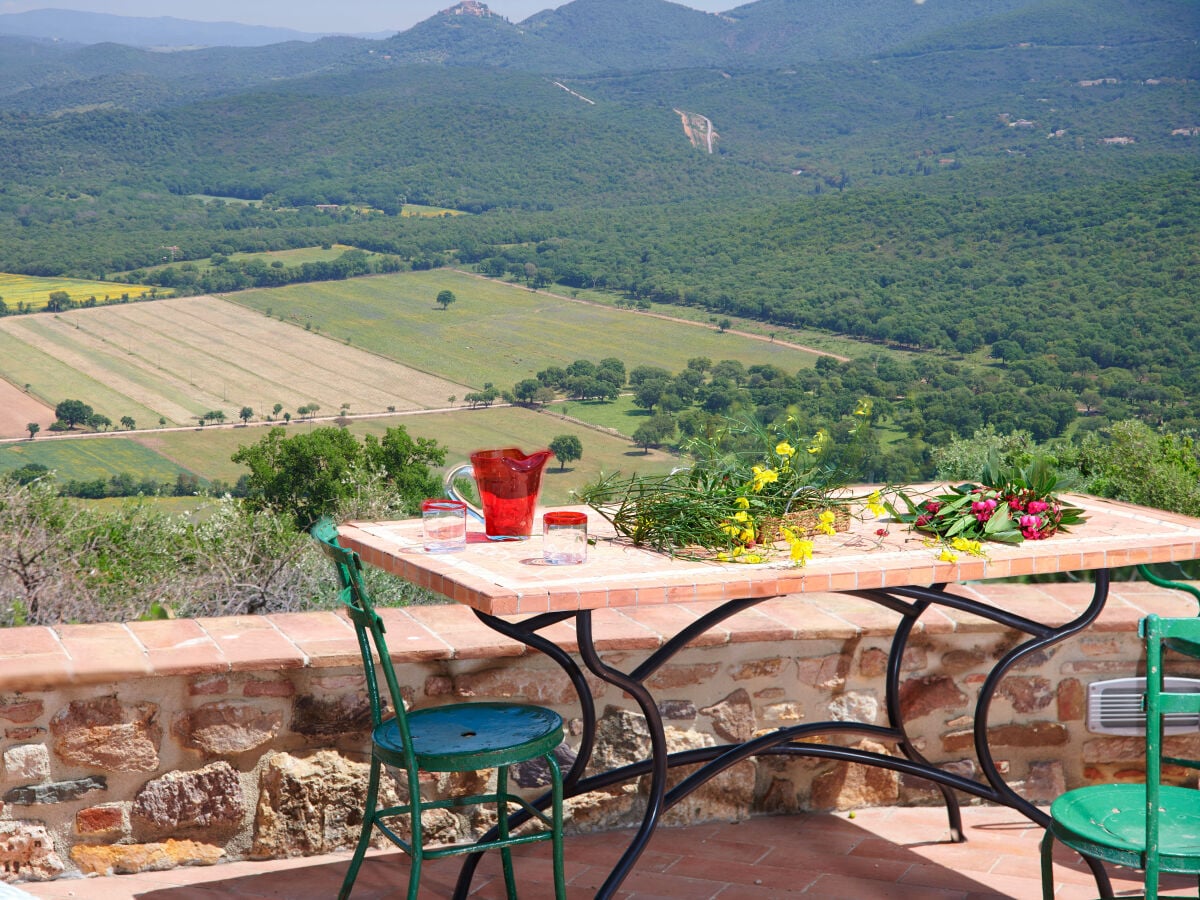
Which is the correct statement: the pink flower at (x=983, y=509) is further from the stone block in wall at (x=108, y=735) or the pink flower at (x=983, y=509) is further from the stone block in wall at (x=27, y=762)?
the stone block in wall at (x=27, y=762)

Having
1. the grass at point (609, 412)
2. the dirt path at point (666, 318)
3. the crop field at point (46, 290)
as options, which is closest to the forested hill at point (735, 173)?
the crop field at point (46, 290)

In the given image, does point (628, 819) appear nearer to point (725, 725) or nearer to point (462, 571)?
point (725, 725)

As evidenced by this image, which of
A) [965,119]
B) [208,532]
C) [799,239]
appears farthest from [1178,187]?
[208,532]

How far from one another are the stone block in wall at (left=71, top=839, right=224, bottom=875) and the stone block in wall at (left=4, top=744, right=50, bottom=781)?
0.54 feet

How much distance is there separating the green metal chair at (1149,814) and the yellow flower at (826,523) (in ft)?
1.78

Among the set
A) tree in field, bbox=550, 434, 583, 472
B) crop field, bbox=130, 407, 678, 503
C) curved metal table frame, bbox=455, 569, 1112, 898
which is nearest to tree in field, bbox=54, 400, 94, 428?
crop field, bbox=130, 407, 678, 503

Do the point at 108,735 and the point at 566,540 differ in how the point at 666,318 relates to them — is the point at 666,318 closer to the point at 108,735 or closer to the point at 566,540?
the point at 108,735

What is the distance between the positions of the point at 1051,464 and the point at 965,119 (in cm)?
6876

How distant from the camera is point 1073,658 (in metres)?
2.61

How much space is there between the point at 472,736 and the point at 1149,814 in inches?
39.1

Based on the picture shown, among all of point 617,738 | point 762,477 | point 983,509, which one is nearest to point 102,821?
point 617,738

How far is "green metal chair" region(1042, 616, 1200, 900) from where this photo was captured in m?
1.40

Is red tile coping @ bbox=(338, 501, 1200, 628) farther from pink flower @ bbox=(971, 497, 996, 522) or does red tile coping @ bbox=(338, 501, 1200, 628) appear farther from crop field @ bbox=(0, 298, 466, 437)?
crop field @ bbox=(0, 298, 466, 437)

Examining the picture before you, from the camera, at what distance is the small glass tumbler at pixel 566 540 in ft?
5.78
